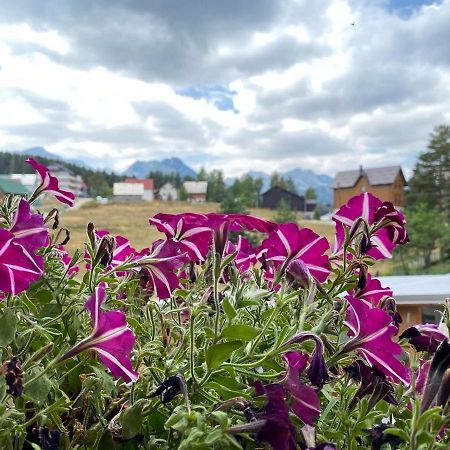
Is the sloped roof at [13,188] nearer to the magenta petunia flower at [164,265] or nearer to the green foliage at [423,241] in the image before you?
the magenta petunia flower at [164,265]

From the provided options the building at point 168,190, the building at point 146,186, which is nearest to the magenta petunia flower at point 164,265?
the building at point 146,186

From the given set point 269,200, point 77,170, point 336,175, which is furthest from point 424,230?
point 77,170

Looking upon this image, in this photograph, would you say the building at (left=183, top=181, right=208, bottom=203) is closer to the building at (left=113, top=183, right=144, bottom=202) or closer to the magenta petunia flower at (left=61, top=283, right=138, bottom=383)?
the building at (left=113, top=183, right=144, bottom=202)

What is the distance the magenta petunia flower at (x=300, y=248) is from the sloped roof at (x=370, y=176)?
1755cm

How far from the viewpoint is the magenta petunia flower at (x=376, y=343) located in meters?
0.27

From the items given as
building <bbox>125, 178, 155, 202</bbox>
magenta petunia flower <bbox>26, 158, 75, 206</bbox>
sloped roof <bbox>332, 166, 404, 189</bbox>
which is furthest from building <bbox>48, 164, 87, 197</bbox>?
sloped roof <bbox>332, 166, 404, 189</bbox>

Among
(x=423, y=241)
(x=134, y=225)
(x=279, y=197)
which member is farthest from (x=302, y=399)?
(x=279, y=197)

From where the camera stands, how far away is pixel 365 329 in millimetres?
277

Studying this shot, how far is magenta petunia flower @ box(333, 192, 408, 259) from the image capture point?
1.15 ft

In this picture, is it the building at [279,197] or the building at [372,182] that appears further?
the building at [279,197]

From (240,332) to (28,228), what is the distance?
144mm

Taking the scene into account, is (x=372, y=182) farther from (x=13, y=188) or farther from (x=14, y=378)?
(x=14, y=378)

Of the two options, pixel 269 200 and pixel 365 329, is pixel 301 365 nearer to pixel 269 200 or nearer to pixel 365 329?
pixel 365 329

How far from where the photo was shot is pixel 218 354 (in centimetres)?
25
